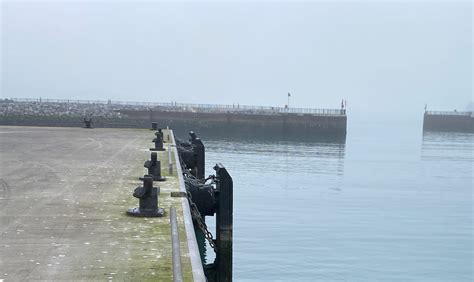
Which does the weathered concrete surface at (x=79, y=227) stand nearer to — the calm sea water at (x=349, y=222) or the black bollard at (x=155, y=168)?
the black bollard at (x=155, y=168)

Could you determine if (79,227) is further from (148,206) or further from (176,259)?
(176,259)

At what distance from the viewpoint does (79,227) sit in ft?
32.9

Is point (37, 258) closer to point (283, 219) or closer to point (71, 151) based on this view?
point (71, 151)

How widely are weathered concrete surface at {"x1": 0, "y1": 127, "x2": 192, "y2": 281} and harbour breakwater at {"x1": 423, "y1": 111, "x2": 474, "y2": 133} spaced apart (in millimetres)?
120666

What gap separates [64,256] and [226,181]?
6.50m

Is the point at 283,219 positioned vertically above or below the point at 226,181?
below

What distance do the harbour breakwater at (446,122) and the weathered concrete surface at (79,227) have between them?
121m

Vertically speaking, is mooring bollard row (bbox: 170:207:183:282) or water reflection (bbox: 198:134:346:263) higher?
mooring bollard row (bbox: 170:207:183:282)

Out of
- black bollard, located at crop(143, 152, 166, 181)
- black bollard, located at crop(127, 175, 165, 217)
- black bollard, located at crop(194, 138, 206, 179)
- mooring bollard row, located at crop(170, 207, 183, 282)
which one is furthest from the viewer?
black bollard, located at crop(194, 138, 206, 179)

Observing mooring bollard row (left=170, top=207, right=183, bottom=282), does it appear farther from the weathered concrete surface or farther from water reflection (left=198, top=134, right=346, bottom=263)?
water reflection (left=198, top=134, right=346, bottom=263)

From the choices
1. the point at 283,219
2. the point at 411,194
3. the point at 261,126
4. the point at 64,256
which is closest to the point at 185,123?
the point at 261,126

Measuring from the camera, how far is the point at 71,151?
919 inches

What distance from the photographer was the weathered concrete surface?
25.4 ft

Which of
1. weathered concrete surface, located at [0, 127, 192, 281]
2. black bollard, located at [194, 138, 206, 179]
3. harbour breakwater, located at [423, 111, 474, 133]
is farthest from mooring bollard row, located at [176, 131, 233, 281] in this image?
harbour breakwater, located at [423, 111, 474, 133]
